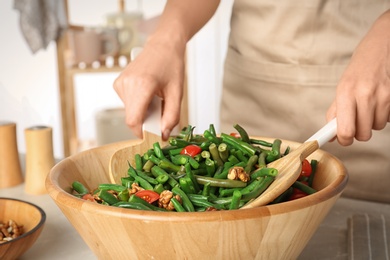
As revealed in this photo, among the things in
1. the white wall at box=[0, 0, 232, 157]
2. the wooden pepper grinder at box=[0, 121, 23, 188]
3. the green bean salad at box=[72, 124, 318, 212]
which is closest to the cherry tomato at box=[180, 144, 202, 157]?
the green bean salad at box=[72, 124, 318, 212]

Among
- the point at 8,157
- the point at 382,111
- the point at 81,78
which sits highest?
the point at 382,111

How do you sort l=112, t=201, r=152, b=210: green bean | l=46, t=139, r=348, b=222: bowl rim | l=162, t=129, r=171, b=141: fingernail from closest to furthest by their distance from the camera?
l=46, t=139, r=348, b=222: bowl rim < l=112, t=201, r=152, b=210: green bean < l=162, t=129, r=171, b=141: fingernail

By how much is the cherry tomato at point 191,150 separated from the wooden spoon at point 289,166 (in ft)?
0.48

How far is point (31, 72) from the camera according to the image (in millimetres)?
4863

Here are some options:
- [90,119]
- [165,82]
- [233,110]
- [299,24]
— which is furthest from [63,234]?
[90,119]

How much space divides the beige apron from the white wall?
9.52 feet

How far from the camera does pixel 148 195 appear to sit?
0.94m

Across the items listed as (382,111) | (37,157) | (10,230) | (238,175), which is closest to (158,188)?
(238,175)

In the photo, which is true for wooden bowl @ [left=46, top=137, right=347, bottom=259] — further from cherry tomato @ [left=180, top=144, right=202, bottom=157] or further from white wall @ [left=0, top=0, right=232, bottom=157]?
white wall @ [left=0, top=0, right=232, bottom=157]

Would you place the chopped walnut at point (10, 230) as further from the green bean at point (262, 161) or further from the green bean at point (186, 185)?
the green bean at point (262, 161)

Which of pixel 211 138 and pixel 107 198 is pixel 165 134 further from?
pixel 107 198

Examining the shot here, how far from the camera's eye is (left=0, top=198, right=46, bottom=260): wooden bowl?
0.99m

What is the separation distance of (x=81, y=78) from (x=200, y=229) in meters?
4.28

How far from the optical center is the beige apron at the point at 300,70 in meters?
1.59
